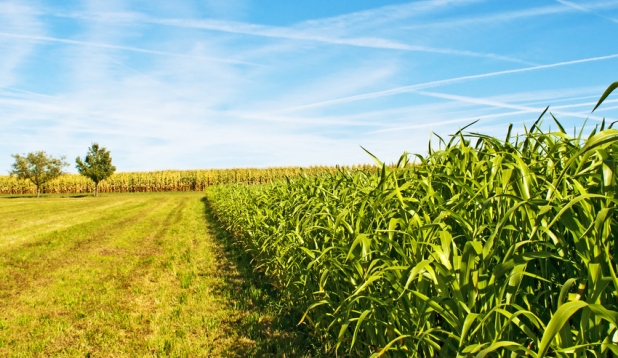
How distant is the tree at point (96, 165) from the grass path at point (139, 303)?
44626 millimetres

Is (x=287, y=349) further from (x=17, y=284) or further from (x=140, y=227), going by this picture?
(x=140, y=227)

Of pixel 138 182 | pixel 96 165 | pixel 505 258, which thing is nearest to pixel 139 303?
pixel 505 258

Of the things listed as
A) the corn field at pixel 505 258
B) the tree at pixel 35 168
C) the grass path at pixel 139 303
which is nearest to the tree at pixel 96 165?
the tree at pixel 35 168

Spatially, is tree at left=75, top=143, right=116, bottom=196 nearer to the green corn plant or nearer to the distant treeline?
the distant treeline

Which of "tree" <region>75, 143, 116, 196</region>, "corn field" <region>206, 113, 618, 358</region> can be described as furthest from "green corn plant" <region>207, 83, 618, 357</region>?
"tree" <region>75, 143, 116, 196</region>

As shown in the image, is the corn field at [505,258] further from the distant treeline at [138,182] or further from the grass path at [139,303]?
the distant treeline at [138,182]

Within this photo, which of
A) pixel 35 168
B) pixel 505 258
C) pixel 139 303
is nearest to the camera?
pixel 505 258

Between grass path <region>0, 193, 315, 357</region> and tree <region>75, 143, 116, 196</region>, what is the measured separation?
146ft

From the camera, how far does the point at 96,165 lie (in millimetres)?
53406

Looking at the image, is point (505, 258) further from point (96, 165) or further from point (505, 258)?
point (96, 165)

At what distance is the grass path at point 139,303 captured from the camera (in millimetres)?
4783

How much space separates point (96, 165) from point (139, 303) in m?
53.1

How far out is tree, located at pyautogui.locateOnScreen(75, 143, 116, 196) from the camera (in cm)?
5294

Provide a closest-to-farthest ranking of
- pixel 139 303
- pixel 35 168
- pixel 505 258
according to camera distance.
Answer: pixel 505 258, pixel 139 303, pixel 35 168
